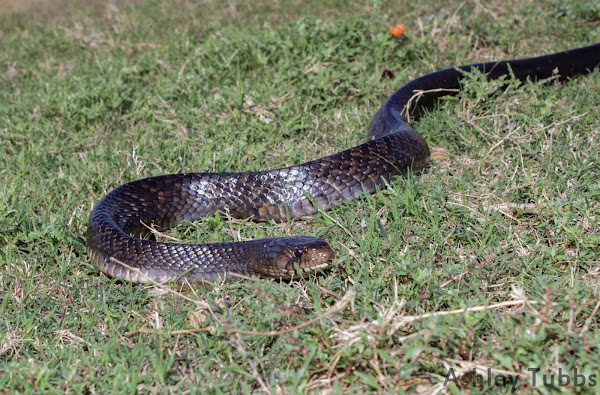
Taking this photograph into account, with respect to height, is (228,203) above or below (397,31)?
below

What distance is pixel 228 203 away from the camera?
169 inches

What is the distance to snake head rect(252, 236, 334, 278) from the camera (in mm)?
3242

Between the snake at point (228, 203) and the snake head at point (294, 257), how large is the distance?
11mm

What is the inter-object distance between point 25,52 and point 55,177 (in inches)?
142

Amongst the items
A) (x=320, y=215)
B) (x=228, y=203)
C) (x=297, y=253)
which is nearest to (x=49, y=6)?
(x=228, y=203)

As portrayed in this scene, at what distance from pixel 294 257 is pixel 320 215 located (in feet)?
2.72

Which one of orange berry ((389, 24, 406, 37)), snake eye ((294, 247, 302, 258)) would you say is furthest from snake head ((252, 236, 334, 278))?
orange berry ((389, 24, 406, 37))

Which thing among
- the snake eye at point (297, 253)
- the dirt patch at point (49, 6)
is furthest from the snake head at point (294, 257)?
the dirt patch at point (49, 6)

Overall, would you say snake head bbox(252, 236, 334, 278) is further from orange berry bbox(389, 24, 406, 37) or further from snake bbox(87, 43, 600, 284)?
orange berry bbox(389, 24, 406, 37)

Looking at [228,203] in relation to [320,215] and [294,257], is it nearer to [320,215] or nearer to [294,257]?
[320,215]

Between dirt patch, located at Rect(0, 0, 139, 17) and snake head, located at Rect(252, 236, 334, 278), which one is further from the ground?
dirt patch, located at Rect(0, 0, 139, 17)

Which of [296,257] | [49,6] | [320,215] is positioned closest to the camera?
[296,257]

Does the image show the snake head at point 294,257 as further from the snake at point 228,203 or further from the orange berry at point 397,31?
the orange berry at point 397,31

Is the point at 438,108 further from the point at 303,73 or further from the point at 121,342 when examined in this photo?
the point at 121,342
